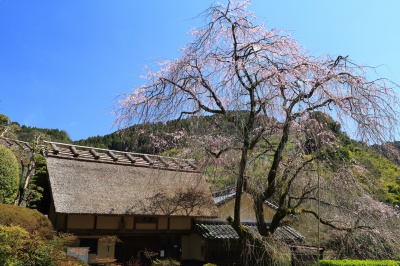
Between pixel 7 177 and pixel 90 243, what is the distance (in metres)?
3.53

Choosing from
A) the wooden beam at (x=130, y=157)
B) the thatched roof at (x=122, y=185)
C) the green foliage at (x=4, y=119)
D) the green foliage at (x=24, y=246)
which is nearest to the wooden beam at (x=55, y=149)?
the thatched roof at (x=122, y=185)

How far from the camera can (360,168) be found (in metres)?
9.31

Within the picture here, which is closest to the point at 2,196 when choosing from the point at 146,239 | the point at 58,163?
the point at 58,163

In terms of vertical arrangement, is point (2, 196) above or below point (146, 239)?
above

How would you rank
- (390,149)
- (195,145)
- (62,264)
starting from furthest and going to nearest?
(195,145)
(390,149)
(62,264)

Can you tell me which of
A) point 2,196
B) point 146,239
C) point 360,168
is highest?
point 360,168

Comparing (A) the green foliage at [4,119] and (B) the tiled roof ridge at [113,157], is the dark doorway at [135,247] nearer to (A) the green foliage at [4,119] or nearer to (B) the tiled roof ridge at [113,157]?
(B) the tiled roof ridge at [113,157]

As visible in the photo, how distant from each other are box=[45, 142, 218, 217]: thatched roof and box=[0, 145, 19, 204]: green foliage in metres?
1.30

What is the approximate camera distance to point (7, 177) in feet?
28.4

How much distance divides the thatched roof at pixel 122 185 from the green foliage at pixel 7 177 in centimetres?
130

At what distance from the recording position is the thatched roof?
10.6 metres

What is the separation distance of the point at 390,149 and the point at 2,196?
8.20m

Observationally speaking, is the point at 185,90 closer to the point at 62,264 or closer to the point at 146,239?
the point at 62,264

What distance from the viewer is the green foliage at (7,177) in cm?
854
